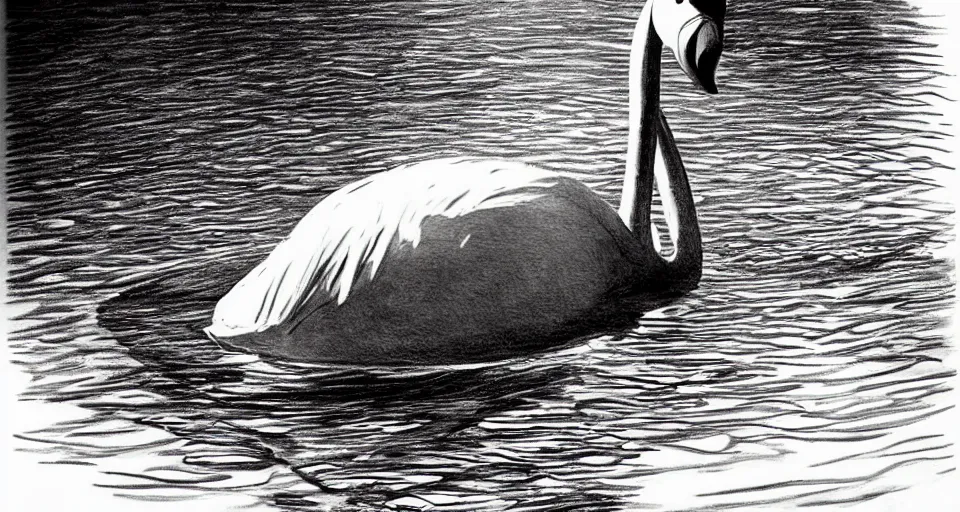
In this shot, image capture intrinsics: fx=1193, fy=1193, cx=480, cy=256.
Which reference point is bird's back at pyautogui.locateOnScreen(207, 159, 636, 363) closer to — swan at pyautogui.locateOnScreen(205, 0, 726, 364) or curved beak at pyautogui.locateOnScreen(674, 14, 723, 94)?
swan at pyautogui.locateOnScreen(205, 0, 726, 364)

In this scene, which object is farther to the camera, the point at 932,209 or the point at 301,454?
the point at 932,209

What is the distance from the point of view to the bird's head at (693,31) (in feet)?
5.73

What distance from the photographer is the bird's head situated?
5.73ft

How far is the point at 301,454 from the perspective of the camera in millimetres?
1558

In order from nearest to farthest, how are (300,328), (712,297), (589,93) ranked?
(300,328)
(712,297)
(589,93)

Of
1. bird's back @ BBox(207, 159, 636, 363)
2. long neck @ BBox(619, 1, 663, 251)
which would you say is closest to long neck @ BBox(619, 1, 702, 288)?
long neck @ BBox(619, 1, 663, 251)

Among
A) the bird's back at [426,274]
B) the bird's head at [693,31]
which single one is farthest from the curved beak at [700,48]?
the bird's back at [426,274]

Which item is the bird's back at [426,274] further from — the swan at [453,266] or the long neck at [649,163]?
the long neck at [649,163]

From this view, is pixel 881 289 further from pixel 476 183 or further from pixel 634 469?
pixel 476 183

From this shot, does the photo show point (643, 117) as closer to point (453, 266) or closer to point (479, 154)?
point (479, 154)

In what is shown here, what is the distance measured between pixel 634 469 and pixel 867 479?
0.31 metres

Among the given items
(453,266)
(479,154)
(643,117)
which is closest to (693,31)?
(643,117)

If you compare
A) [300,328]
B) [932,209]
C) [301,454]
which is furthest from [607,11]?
[301,454]

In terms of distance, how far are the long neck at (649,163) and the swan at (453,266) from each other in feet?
0.05
